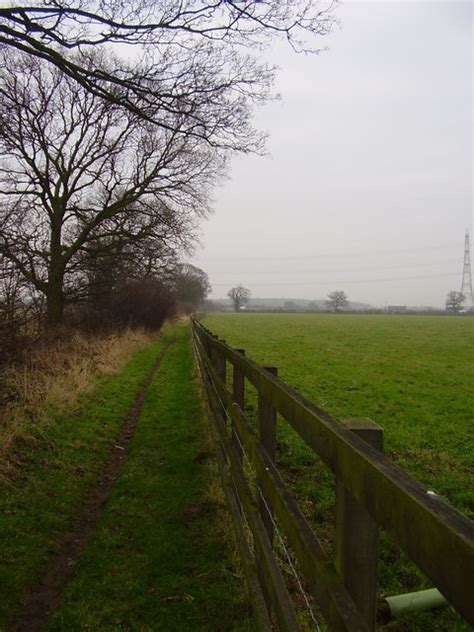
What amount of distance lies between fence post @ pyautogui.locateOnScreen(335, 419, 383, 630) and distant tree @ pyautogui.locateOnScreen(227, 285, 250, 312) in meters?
148

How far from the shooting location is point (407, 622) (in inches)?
125

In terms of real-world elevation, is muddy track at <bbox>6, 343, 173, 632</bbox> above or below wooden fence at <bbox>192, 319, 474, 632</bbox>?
below

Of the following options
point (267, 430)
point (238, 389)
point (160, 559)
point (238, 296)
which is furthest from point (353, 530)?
point (238, 296)

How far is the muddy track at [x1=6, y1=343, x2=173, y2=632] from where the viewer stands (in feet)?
10.7

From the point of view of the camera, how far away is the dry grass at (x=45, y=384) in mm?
6434

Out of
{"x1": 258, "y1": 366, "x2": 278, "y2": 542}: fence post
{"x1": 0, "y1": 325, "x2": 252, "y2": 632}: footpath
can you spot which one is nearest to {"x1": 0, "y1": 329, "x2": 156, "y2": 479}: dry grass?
{"x1": 0, "y1": 325, "x2": 252, "y2": 632}: footpath

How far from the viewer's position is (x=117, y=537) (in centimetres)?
434

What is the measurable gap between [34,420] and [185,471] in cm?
279

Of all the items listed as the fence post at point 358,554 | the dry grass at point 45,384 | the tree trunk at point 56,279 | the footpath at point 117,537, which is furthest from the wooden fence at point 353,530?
the tree trunk at point 56,279

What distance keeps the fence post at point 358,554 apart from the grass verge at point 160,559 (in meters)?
1.68

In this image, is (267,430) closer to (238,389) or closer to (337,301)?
(238,389)

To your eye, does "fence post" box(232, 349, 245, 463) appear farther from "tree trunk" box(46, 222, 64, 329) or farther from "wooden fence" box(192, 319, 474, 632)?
"tree trunk" box(46, 222, 64, 329)

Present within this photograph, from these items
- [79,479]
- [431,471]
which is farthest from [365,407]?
[79,479]

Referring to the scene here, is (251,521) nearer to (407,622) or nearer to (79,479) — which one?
(407,622)
